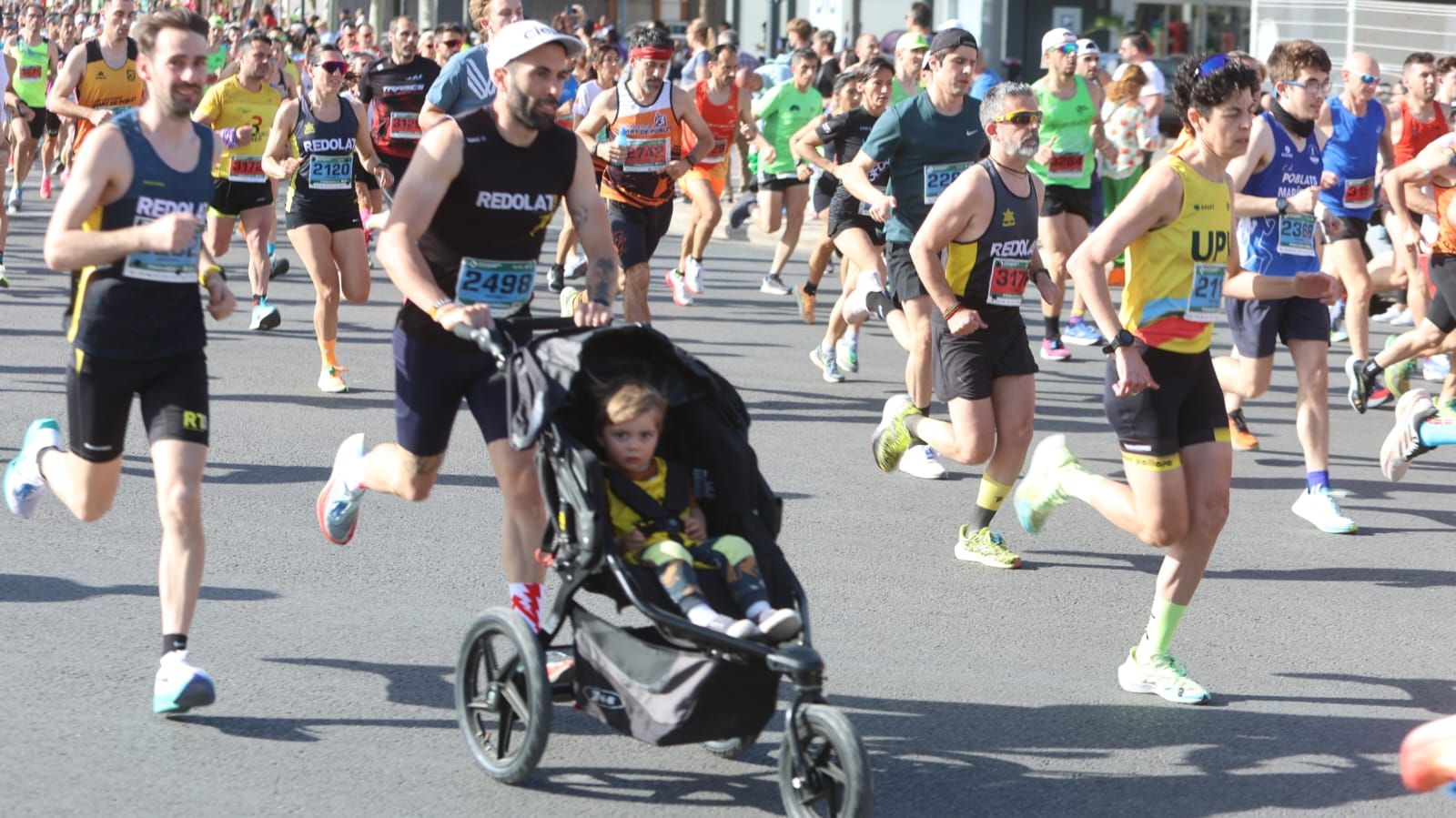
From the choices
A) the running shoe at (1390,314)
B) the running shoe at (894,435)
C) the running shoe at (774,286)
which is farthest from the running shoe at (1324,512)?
the running shoe at (774,286)

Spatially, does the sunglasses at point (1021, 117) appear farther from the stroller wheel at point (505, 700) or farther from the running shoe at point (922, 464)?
the stroller wheel at point (505, 700)

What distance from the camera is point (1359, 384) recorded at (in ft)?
34.2

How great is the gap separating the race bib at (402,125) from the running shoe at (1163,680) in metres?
9.56

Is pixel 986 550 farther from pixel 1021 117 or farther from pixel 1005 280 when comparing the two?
pixel 1021 117

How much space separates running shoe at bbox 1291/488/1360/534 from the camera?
27.3 feet

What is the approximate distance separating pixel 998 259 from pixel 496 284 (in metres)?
2.58

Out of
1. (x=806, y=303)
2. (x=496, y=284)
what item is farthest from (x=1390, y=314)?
(x=496, y=284)

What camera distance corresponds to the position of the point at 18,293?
47.0ft

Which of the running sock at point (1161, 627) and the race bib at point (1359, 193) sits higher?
the race bib at point (1359, 193)

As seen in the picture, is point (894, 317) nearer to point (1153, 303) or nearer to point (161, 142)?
point (1153, 303)

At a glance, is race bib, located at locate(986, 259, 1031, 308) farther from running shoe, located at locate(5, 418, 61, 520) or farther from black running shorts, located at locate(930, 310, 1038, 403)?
running shoe, located at locate(5, 418, 61, 520)

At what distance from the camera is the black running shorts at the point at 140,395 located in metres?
5.48

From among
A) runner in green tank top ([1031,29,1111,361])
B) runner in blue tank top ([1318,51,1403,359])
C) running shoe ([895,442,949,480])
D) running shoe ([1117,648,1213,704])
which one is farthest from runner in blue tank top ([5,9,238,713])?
runner in green tank top ([1031,29,1111,361])

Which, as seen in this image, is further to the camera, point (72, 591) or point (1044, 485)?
point (1044, 485)
